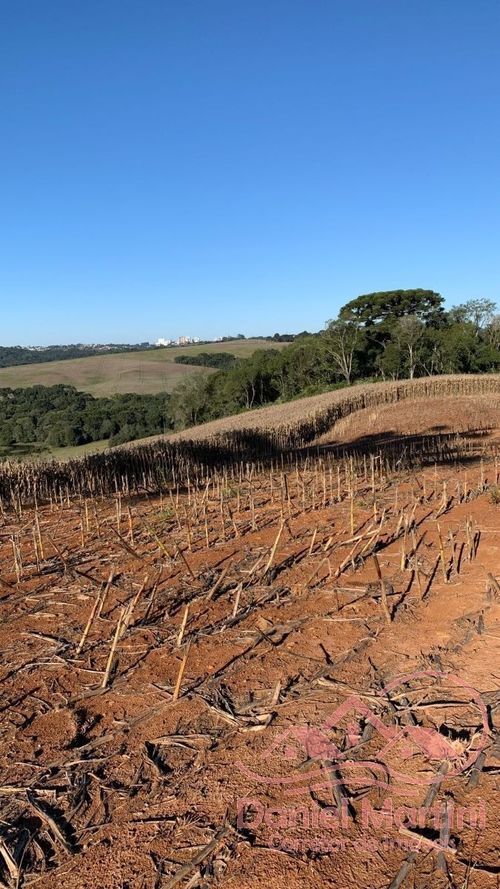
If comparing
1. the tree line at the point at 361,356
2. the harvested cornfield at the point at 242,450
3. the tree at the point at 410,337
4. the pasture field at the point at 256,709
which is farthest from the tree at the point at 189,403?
the pasture field at the point at 256,709

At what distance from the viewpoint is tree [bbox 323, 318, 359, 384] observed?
44.8m

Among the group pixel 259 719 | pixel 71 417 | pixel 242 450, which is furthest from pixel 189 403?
pixel 259 719

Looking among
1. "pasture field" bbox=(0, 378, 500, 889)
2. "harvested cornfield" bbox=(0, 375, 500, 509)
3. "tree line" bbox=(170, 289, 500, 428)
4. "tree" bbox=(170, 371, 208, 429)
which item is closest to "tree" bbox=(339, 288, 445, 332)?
"tree line" bbox=(170, 289, 500, 428)

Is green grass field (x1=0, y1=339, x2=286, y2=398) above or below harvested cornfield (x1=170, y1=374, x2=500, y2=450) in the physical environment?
above

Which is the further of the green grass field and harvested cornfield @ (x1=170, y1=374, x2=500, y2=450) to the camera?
the green grass field

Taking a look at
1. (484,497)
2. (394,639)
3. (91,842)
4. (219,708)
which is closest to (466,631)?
(394,639)

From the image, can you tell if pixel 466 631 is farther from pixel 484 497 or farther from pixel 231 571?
pixel 484 497

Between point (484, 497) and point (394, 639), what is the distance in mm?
4398

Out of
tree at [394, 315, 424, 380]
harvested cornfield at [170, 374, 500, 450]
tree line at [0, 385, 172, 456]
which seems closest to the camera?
harvested cornfield at [170, 374, 500, 450]

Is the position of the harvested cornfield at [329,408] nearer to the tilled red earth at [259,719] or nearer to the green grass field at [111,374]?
the tilled red earth at [259,719]

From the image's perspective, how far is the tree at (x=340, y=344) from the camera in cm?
4475

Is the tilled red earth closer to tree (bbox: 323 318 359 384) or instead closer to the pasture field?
the pasture field

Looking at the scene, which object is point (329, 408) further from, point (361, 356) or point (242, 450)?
point (361, 356)

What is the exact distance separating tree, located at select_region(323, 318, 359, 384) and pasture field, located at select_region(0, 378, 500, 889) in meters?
38.8
